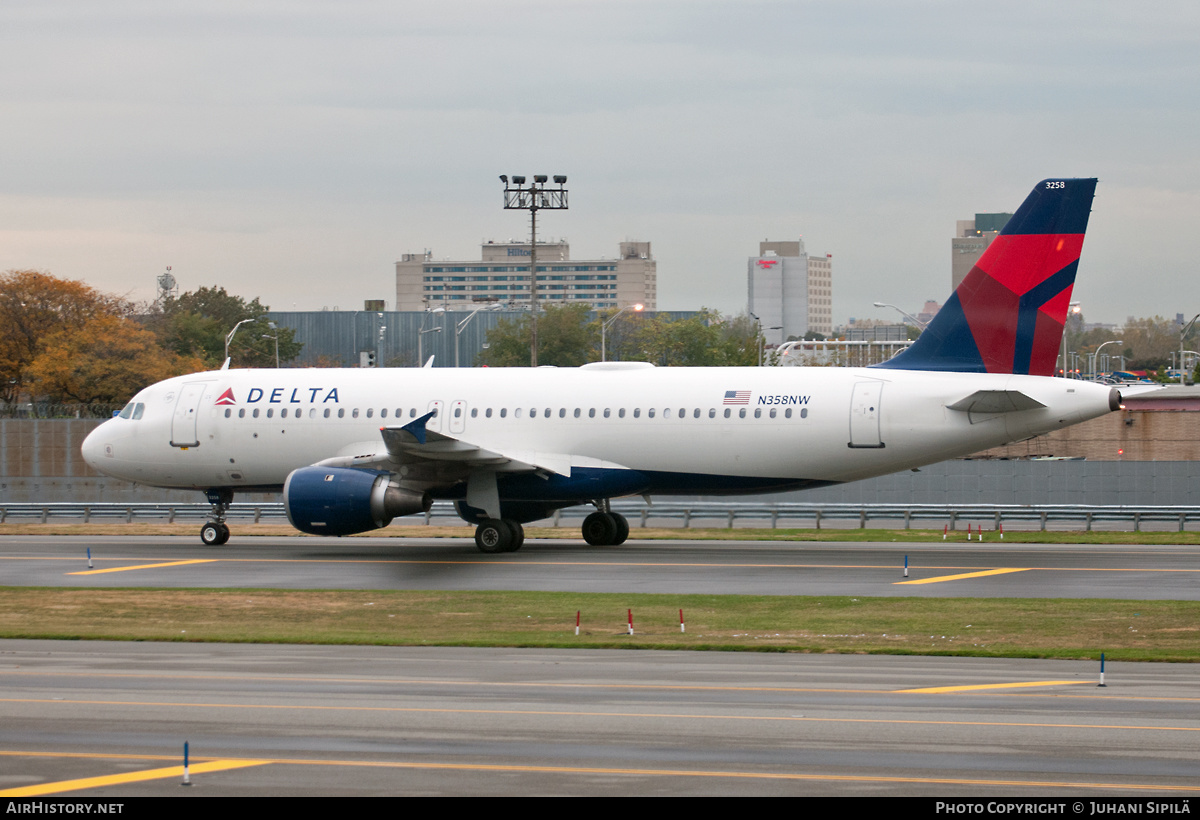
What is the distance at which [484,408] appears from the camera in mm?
32406

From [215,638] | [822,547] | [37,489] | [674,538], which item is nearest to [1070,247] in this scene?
[822,547]

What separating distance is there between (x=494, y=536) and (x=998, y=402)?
11.7 m

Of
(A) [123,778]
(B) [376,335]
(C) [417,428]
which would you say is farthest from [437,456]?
(B) [376,335]

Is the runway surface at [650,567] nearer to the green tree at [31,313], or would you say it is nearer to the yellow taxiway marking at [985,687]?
the yellow taxiway marking at [985,687]

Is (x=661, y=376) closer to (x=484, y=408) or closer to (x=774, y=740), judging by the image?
(x=484, y=408)

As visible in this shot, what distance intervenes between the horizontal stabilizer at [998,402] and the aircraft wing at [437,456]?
9.18 meters

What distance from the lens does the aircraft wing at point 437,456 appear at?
28597mm

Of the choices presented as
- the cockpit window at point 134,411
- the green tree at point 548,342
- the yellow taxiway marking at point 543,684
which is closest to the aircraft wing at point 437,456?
the cockpit window at point 134,411

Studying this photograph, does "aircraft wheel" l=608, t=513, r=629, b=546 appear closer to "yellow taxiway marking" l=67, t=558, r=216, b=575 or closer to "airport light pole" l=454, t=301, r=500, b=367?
"yellow taxiway marking" l=67, t=558, r=216, b=575

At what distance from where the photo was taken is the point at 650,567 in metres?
28.4

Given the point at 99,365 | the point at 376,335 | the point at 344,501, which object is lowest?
the point at 344,501

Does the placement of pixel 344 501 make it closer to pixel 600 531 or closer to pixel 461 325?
pixel 600 531

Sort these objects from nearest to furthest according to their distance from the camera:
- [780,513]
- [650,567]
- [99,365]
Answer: [650,567] < [780,513] < [99,365]

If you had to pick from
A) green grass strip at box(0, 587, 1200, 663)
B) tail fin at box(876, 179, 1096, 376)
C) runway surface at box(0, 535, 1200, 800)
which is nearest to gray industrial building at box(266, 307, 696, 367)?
tail fin at box(876, 179, 1096, 376)
